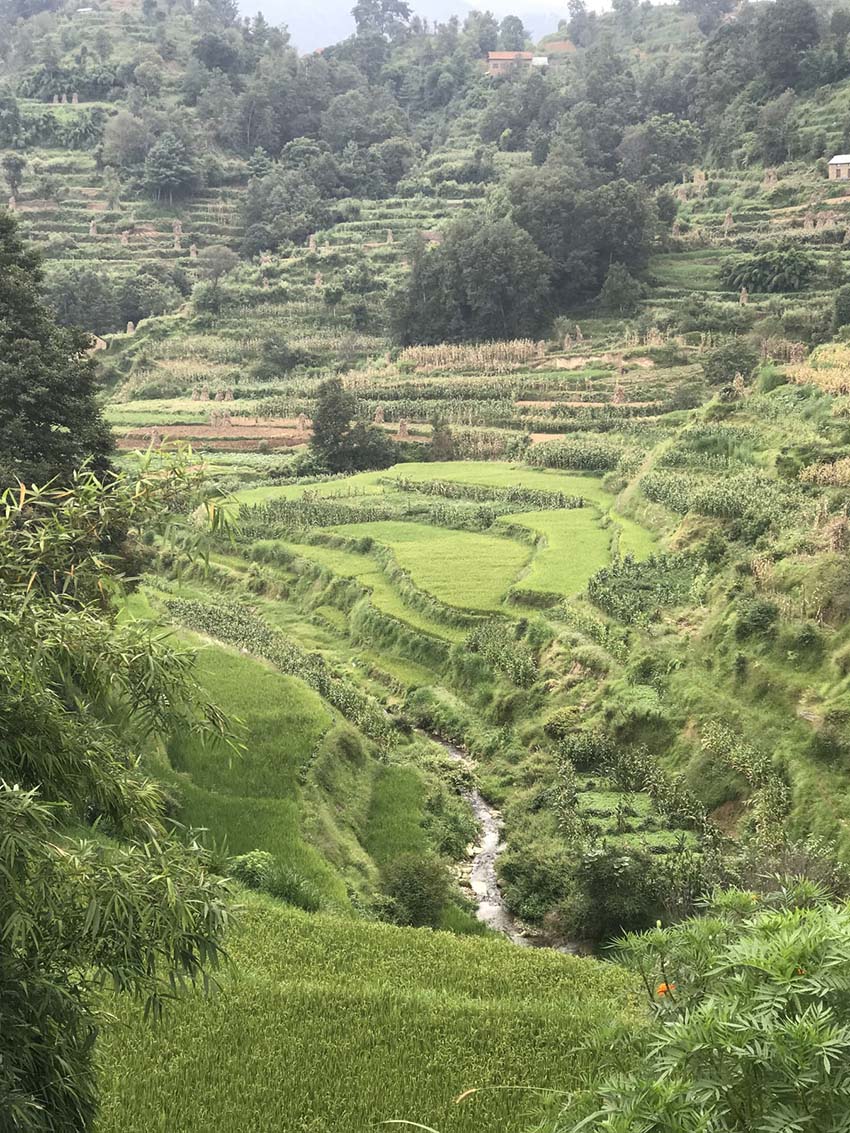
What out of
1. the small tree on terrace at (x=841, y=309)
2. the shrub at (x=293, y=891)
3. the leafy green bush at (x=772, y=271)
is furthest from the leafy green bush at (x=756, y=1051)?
the leafy green bush at (x=772, y=271)

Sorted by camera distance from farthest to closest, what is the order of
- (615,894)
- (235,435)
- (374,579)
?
(235,435), (374,579), (615,894)

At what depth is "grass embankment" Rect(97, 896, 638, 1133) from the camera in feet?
24.2

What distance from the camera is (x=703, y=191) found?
226 ft

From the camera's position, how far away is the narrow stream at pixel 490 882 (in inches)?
571

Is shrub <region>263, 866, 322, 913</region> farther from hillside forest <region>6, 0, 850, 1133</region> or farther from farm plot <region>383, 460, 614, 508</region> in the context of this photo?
farm plot <region>383, 460, 614, 508</region>

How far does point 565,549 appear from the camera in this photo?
1075 inches

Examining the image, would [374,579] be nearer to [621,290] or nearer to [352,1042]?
[352,1042]

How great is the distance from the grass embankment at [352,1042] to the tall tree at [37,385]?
922 centimetres

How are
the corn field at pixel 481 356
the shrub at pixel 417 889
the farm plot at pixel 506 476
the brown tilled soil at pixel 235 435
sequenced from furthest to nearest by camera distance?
the corn field at pixel 481 356
the brown tilled soil at pixel 235 435
the farm plot at pixel 506 476
the shrub at pixel 417 889

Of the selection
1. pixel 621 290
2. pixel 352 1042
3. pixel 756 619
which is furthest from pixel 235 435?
pixel 352 1042

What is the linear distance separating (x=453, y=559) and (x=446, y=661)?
17.1 feet

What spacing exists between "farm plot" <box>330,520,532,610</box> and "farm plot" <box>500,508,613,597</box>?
2.15 feet

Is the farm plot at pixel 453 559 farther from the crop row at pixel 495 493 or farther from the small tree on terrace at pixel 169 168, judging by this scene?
the small tree on terrace at pixel 169 168

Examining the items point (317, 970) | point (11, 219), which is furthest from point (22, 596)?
point (11, 219)
